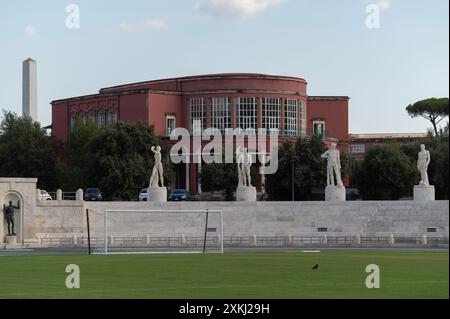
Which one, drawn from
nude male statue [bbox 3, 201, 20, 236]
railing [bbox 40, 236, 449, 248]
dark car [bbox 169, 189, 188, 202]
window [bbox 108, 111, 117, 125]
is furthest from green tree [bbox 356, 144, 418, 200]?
nude male statue [bbox 3, 201, 20, 236]

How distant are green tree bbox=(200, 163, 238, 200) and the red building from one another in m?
6.75

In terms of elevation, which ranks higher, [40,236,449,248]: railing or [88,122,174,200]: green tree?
[88,122,174,200]: green tree

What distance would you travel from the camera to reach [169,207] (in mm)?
73812

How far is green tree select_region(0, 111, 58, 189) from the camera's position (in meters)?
99.9

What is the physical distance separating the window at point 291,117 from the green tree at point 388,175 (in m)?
11.6

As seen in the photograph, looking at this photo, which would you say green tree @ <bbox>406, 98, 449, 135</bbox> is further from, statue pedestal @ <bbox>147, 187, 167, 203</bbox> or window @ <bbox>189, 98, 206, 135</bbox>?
statue pedestal @ <bbox>147, 187, 167, 203</bbox>

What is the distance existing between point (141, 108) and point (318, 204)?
1450 inches

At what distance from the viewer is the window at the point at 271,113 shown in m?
107

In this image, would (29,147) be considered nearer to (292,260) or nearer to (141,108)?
(141,108)

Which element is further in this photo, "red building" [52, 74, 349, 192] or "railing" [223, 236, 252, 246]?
"red building" [52, 74, 349, 192]

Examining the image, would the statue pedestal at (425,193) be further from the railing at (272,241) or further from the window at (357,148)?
the window at (357,148)

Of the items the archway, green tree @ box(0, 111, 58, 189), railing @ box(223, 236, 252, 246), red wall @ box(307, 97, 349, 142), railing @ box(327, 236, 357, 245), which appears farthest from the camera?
red wall @ box(307, 97, 349, 142)

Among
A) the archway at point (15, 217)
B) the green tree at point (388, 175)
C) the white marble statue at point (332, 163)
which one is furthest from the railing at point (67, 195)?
the green tree at point (388, 175)
